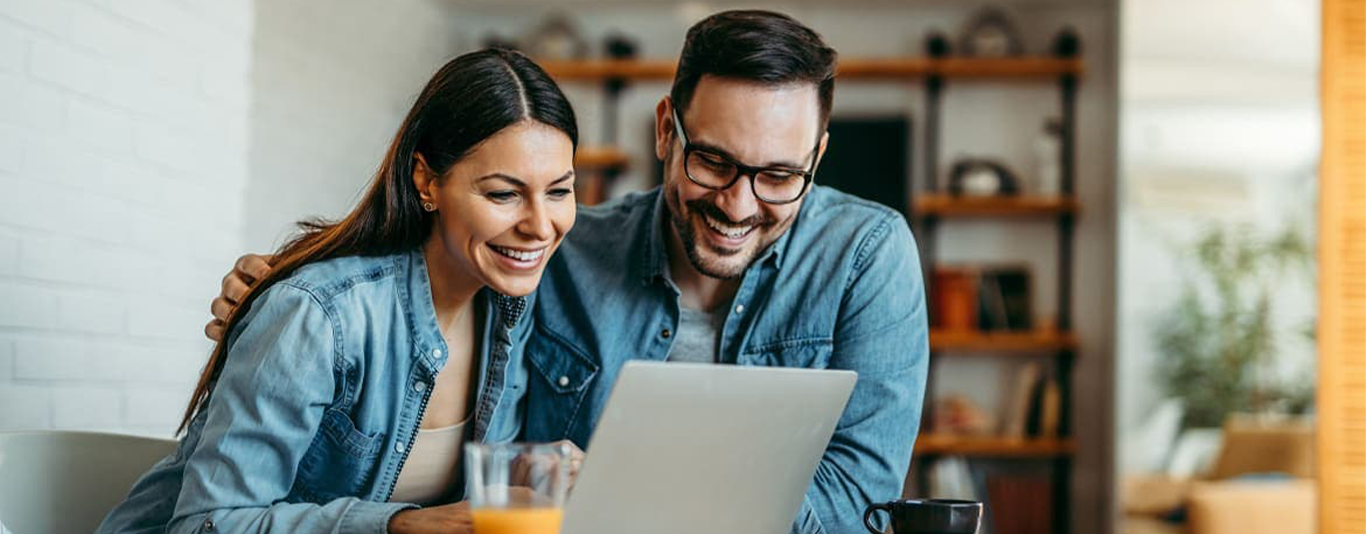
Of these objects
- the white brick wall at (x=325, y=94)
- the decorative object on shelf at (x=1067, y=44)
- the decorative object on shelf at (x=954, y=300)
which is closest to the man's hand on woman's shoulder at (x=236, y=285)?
the white brick wall at (x=325, y=94)

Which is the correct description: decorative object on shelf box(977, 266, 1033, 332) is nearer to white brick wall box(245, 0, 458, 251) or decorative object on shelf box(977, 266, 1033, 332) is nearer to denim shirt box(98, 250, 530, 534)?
white brick wall box(245, 0, 458, 251)

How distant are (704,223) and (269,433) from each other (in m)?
0.67

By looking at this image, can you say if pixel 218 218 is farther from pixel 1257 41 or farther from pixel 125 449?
pixel 1257 41

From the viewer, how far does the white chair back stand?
158 cm

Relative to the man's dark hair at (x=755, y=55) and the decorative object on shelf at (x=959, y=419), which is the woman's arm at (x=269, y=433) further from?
the decorative object on shelf at (x=959, y=419)

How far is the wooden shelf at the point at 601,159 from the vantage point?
549 centimetres

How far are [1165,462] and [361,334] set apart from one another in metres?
4.57

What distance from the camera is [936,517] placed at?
1.24 m

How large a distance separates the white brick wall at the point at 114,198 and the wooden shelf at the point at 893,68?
9.72 ft

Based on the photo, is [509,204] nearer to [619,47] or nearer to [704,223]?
[704,223]

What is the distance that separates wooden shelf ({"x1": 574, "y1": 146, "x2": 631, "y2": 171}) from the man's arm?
11.6ft

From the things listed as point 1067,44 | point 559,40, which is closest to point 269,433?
point 559,40

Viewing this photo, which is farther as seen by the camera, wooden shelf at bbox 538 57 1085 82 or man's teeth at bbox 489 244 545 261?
wooden shelf at bbox 538 57 1085 82

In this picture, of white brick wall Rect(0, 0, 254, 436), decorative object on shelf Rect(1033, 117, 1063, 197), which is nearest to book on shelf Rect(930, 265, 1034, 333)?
decorative object on shelf Rect(1033, 117, 1063, 197)
